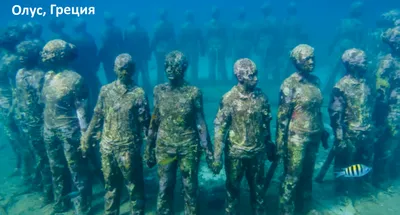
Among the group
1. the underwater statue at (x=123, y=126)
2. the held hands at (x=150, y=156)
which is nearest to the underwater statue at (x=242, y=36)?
the underwater statue at (x=123, y=126)

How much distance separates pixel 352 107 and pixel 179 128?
13.2 feet

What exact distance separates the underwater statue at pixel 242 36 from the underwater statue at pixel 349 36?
16.4ft

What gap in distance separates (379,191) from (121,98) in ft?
22.7

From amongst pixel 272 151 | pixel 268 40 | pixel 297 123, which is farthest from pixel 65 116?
pixel 268 40

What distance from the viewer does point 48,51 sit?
6.21 metres

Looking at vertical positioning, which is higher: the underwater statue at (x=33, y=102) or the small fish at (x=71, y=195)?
the underwater statue at (x=33, y=102)

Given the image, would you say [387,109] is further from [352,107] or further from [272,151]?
[272,151]

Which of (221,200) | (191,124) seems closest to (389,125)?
(221,200)

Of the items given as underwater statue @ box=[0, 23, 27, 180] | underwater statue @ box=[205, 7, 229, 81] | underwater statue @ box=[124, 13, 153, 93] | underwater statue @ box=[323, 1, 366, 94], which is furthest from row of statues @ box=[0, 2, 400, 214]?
underwater statue @ box=[205, 7, 229, 81]

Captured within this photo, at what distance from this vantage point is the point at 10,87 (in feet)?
27.8

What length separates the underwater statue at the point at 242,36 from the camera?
692 inches

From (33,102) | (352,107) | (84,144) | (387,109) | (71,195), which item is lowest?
(71,195)

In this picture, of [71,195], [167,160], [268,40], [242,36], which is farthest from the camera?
[242,36]

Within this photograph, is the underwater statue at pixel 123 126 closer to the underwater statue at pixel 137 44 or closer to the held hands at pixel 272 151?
the held hands at pixel 272 151
